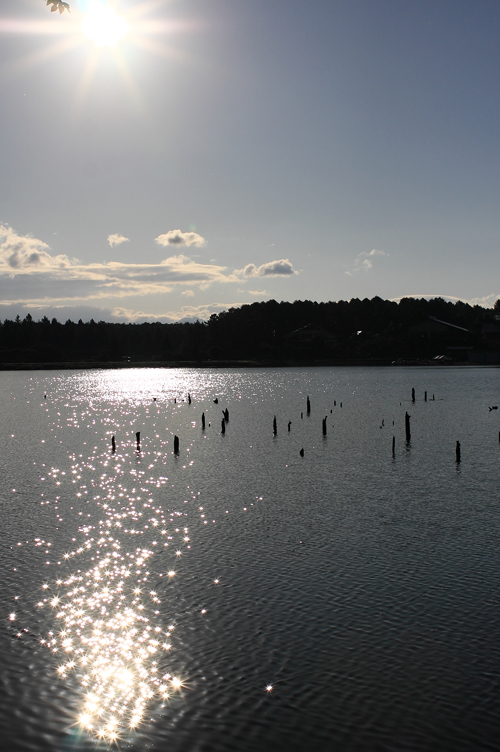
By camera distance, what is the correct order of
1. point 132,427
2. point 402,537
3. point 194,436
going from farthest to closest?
1. point 132,427
2. point 194,436
3. point 402,537

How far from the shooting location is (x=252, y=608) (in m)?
18.0

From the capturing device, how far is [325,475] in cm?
3975

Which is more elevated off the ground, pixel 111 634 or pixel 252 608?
pixel 252 608

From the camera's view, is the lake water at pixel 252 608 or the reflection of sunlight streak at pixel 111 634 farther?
the reflection of sunlight streak at pixel 111 634

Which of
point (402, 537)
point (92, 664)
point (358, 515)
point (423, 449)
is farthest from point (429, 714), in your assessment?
point (423, 449)

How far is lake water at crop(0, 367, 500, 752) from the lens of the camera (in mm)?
12625

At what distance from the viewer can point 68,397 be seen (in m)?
129

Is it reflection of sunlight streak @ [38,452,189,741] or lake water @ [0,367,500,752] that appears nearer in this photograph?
lake water @ [0,367,500,752]

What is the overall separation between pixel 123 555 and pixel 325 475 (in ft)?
62.8

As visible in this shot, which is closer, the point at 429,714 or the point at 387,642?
the point at 429,714

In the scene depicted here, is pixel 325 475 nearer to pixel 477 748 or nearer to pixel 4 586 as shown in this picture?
pixel 4 586

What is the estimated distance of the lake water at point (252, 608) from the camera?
1262 cm

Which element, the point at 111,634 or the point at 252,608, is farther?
the point at 252,608

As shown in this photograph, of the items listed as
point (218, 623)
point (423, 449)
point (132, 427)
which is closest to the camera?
point (218, 623)
